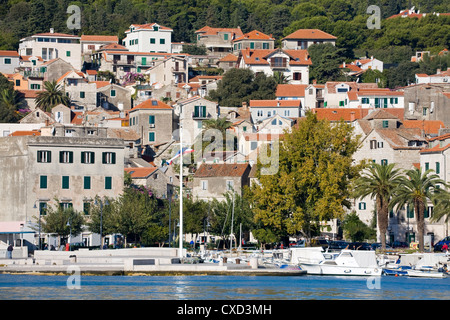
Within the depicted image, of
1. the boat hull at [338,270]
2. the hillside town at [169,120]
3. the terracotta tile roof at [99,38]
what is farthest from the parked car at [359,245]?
the terracotta tile roof at [99,38]

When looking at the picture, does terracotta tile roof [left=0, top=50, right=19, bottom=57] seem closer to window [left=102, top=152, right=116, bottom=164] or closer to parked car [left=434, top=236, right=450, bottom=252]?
window [left=102, top=152, right=116, bottom=164]

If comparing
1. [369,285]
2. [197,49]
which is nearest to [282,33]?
[197,49]

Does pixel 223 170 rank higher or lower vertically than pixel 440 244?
higher

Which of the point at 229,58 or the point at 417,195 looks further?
the point at 229,58

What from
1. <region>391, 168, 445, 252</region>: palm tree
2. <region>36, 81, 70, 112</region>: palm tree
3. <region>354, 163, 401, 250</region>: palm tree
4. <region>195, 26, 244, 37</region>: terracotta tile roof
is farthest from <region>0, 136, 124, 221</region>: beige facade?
<region>195, 26, 244, 37</region>: terracotta tile roof

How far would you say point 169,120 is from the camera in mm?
115438

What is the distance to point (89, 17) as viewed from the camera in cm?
17700

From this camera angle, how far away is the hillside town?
255 feet

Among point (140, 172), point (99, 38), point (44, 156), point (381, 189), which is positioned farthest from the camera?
point (99, 38)

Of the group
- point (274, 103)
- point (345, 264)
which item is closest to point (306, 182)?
point (345, 264)

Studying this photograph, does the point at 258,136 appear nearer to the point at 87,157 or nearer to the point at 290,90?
the point at 290,90

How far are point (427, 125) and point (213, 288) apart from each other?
55522 mm

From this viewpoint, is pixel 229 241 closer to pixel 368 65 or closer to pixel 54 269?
pixel 54 269

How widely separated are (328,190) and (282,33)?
4308 inches
